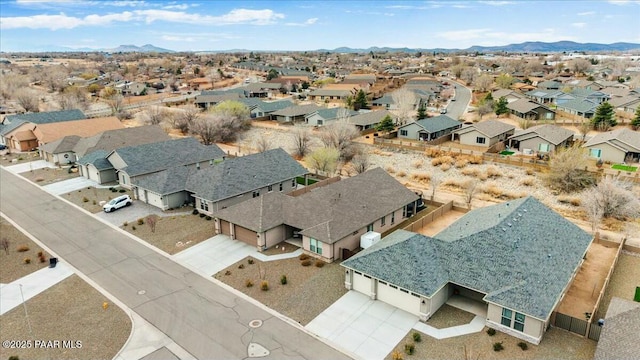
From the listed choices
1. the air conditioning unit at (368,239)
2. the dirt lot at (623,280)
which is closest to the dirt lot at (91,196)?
the air conditioning unit at (368,239)

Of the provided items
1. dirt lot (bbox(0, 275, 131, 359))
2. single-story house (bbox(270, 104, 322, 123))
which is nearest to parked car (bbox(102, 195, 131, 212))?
dirt lot (bbox(0, 275, 131, 359))

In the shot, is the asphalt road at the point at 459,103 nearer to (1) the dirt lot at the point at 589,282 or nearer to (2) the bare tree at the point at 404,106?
(2) the bare tree at the point at 404,106

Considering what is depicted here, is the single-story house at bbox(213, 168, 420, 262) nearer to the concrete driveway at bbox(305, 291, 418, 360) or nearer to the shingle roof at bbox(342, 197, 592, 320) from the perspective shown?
the shingle roof at bbox(342, 197, 592, 320)

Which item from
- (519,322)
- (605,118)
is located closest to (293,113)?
(605,118)

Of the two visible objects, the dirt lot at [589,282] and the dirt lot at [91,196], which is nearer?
the dirt lot at [589,282]

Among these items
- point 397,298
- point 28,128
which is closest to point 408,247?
point 397,298

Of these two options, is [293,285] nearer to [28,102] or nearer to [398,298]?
[398,298]

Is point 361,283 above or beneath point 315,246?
beneath
